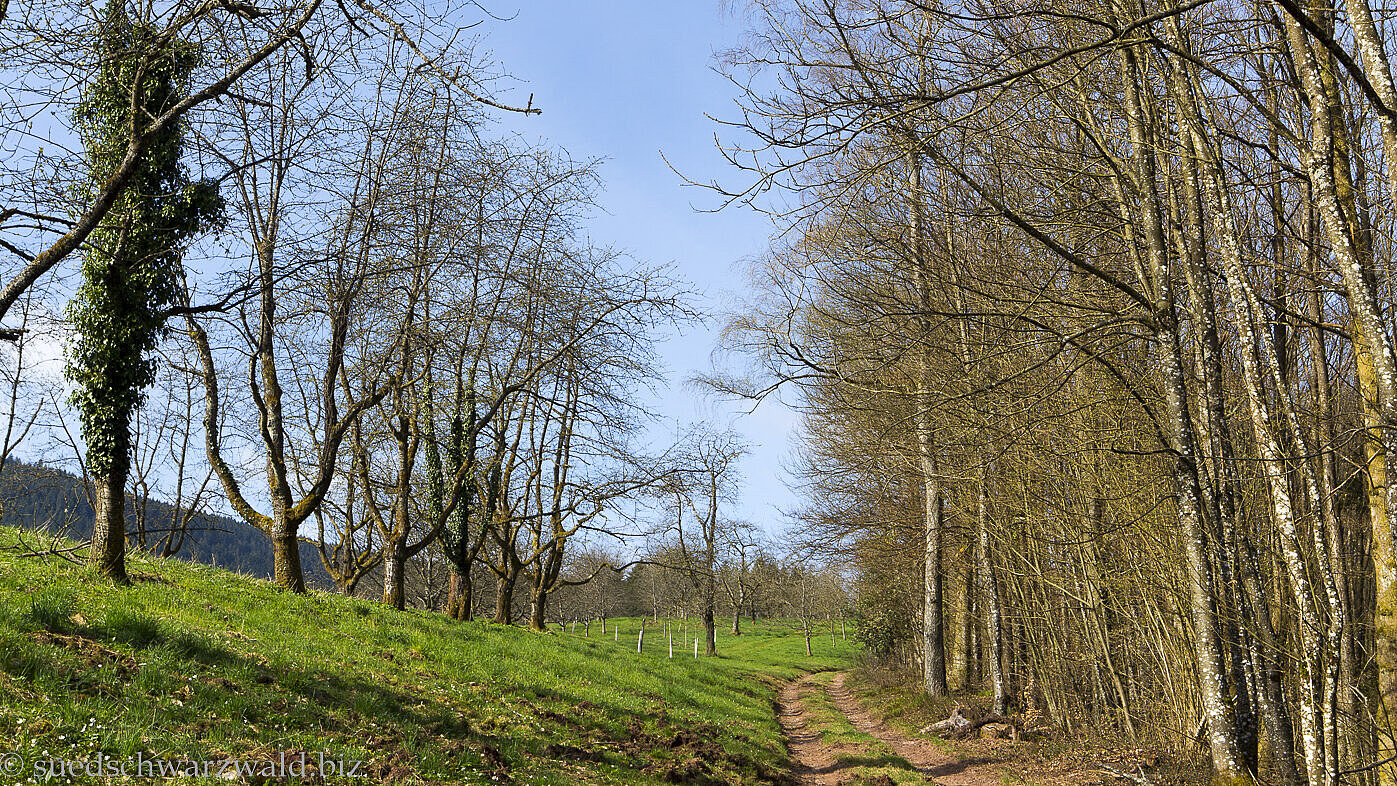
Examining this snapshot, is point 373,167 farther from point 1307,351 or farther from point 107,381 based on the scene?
point 1307,351

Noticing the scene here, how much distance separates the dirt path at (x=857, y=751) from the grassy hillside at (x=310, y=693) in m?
0.64

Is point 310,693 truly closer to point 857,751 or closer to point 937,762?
point 857,751

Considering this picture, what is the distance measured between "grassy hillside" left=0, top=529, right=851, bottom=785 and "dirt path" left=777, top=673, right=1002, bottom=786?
64 centimetres

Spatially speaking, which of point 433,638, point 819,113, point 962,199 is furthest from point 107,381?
point 962,199

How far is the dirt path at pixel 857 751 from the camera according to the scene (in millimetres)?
10312

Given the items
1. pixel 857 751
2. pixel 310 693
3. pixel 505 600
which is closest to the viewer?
pixel 310 693

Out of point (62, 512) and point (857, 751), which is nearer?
point (857, 751)

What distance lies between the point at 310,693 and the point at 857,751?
8.45 metres

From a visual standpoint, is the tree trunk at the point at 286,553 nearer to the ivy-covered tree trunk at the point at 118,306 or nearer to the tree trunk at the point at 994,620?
the ivy-covered tree trunk at the point at 118,306

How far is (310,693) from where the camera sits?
22.6ft

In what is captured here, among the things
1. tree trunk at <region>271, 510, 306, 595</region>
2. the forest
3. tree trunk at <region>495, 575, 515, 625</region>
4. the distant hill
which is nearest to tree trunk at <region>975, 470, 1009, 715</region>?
the forest

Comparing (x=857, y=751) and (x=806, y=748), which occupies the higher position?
(x=857, y=751)

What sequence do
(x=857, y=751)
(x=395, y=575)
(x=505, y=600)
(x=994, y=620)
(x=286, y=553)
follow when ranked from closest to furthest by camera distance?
(x=857, y=751) → (x=286, y=553) → (x=994, y=620) → (x=395, y=575) → (x=505, y=600)

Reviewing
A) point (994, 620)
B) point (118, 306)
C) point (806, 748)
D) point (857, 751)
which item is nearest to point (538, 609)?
point (806, 748)
